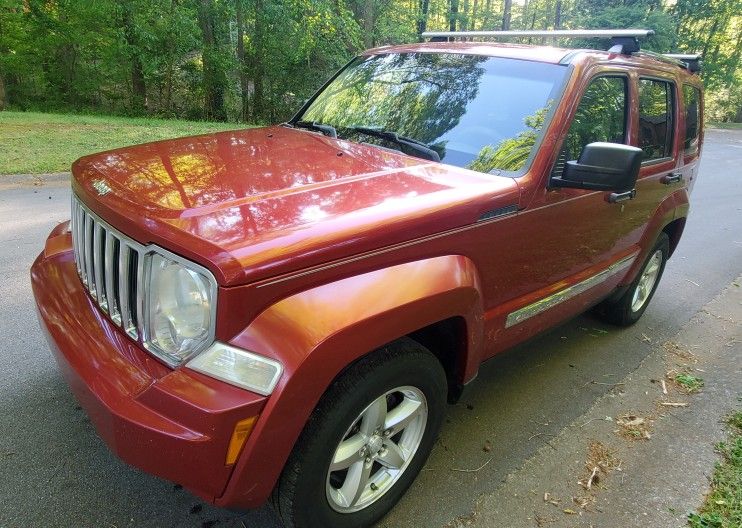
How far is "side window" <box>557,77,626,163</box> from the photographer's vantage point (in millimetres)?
2775

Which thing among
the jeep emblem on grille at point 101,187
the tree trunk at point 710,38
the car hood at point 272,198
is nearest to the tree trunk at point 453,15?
the tree trunk at point 710,38

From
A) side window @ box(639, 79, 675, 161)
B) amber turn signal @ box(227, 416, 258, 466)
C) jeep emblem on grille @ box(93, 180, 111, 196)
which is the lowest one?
amber turn signal @ box(227, 416, 258, 466)

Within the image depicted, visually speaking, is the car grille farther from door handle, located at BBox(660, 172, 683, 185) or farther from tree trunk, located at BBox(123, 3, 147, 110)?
tree trunk, located at BBox(123, 3, 147, 110)

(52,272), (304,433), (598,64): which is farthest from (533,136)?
(52,272)

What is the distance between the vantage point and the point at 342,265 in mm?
1784

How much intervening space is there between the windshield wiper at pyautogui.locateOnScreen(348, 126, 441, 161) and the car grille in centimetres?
145

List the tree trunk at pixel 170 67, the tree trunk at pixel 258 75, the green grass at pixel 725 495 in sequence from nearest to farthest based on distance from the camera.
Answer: the green grass at pixel 725 495 < the tree trunk at pixel 170 67 < the tree trunk at pixel 258 75

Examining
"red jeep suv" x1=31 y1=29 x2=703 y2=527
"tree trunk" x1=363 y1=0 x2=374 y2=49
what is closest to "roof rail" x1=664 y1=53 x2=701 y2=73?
"red jeep suv" x1=31 y1=29 x2=703 y2=527

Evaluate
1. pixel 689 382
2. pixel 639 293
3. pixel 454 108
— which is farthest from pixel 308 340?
pixel 639 293

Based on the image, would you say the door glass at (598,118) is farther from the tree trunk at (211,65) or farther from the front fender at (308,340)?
the tree trunk at (211,65)

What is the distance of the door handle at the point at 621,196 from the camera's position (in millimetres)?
3054

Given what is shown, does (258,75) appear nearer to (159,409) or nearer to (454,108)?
(454,108)

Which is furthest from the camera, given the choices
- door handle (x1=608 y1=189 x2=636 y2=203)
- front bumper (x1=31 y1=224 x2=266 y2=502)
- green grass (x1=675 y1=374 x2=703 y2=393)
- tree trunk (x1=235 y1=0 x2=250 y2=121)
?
tree trunk (x1=235 y1=0 x2=250 y2=121)

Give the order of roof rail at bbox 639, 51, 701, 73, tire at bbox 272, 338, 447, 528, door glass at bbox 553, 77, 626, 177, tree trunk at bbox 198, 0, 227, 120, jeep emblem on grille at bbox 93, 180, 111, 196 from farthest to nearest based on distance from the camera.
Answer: tree trunk at bbox 198, 0, 227, 120, roof rail at bbox 639, 51, 701, 73, door glass at bbox 553, 77, 626, 177, jeep emblem on grille at bbox 93, 180, 111, 196, tire at bbox 272, 338, 447, 528
